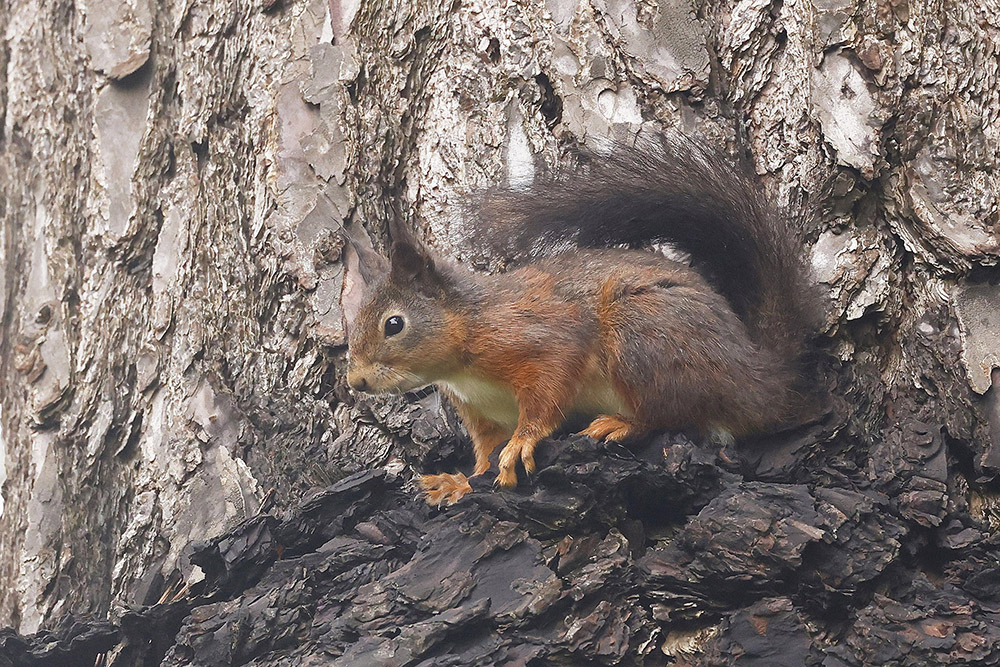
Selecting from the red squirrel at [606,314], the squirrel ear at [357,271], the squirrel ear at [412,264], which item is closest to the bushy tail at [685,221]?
the red squirrel at [606,314]

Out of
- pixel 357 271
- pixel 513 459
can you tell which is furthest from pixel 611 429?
pixel 357 271

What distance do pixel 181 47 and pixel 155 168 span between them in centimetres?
31

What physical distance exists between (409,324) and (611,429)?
512mm

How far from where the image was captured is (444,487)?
1.86 meters

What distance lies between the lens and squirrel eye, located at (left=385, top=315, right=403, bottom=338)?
196 cm

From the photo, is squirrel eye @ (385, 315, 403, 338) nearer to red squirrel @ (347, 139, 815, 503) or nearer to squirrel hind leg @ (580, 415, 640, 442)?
red squirrel @ (347, 139, 815, 503)

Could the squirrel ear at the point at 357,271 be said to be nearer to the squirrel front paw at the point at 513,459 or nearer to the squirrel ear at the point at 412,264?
the squirrel ear at the point at 412,264

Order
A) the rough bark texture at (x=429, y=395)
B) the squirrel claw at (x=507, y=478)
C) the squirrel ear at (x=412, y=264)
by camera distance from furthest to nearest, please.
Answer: the squirrel ear at (x=412, y=264), the squirrel claw at (x=507, y=478), the rough bark texture at (x=429, y=395)

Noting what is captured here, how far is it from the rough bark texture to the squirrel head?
0.38ft

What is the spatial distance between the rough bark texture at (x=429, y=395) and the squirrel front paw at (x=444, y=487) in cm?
6

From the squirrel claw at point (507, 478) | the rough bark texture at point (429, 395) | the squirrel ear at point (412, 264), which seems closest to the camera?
the rough bark texture at point (429, 395)

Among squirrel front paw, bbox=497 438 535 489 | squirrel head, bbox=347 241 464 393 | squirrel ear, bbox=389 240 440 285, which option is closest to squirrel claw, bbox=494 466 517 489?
squirrel front paw, bbox=497 438 535 489

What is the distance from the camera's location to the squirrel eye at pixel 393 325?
6.43ft

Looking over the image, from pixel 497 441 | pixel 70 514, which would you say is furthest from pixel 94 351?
pixel 497 441
